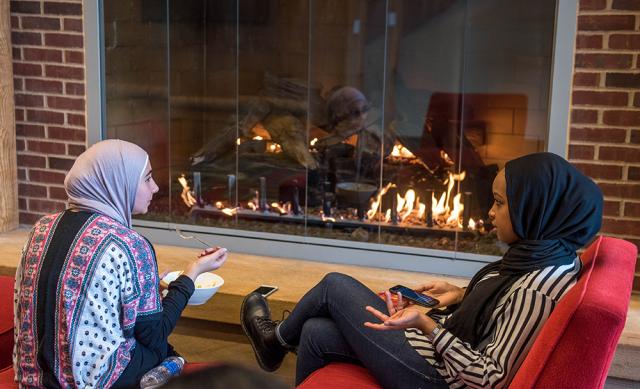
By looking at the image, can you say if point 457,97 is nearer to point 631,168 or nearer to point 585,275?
point 631,168

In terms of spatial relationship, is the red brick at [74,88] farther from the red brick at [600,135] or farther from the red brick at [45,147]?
the red brick at [600,135]

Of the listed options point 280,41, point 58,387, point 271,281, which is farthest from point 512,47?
point 58,387

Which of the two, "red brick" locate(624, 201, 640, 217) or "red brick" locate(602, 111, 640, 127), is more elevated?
"red brick" locate(602, 111, 640, 127)

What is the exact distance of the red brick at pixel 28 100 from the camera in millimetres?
3869

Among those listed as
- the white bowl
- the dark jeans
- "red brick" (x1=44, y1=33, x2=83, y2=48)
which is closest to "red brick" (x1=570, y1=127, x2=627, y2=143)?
the dark jeans

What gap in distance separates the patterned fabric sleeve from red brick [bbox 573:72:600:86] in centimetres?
129

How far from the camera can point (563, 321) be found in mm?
1804

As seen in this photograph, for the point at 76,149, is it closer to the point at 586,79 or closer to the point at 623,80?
the point at 586,79

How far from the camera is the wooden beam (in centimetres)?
377

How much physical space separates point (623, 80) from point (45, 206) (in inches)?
104

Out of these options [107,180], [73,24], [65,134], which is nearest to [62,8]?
[73,24]

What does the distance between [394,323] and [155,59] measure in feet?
6.87

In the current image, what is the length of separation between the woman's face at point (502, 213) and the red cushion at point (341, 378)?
0.55m

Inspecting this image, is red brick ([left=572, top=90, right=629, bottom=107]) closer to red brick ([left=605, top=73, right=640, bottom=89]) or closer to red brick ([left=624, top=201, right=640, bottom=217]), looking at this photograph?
red brick ([left=605, top=73, right=640, bottom=89])
